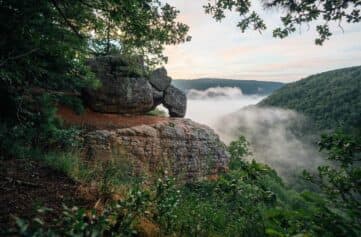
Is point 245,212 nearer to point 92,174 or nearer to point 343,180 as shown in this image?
point 343,180

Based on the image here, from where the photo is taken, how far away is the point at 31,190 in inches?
161

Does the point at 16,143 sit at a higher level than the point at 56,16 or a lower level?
lower

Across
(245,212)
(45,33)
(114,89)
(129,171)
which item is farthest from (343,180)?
(114,89)

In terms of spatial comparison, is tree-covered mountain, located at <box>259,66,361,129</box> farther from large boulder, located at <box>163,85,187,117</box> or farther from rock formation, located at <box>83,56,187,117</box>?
rock formation, located at <box>83,56,187,117</box>

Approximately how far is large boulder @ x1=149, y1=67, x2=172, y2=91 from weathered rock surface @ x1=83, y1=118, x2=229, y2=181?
2492 millimetres

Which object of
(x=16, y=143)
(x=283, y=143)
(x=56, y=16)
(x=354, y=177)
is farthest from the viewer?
(x=283, y=143)

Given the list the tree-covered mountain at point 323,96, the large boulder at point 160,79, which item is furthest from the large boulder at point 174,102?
the tree-covered mountain at point 323,96

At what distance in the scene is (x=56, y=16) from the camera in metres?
7.94

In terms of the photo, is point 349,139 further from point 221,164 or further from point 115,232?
point 221,164

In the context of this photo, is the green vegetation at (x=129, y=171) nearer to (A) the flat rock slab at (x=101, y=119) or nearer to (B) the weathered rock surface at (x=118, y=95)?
(A) the flat rock slab at (x=101, y=119)

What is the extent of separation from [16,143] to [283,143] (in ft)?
301

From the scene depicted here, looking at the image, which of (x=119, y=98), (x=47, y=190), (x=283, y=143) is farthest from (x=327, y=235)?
(x=283, y=143)

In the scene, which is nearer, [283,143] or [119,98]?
[119,98]

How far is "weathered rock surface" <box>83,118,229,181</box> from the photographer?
13711mm
